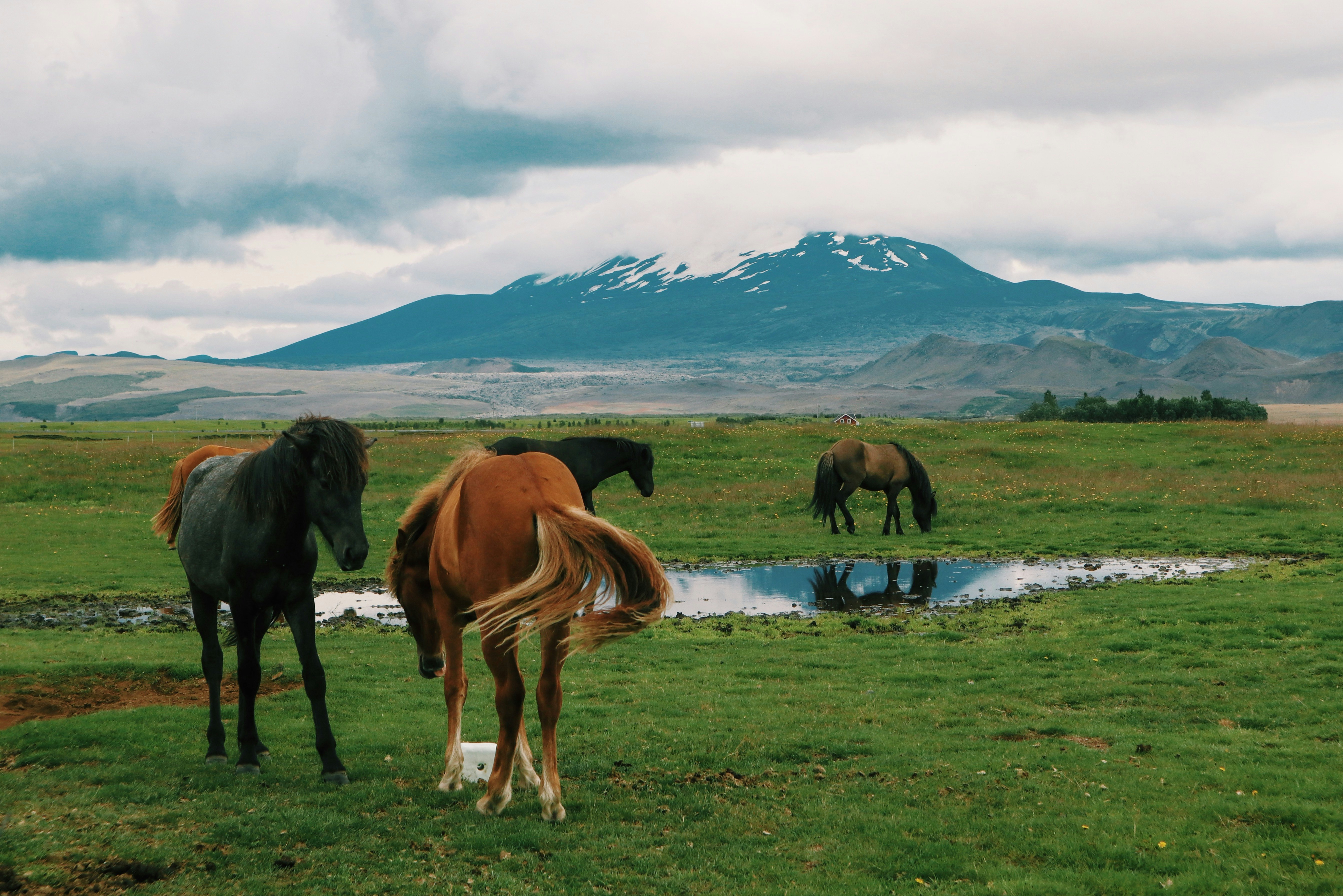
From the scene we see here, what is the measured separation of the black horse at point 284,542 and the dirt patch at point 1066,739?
19.7 ft

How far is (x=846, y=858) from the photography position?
19.9 feet

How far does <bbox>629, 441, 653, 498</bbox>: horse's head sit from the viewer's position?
21.2 metres

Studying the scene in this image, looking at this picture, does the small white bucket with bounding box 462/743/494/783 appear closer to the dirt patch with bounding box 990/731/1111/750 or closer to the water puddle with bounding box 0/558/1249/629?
the dirt patch with bounding box 990/731/1111/750

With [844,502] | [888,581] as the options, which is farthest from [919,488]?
[888,581]

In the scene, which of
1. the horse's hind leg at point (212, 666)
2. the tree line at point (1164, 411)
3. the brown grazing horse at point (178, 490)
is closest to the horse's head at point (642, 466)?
the brown grazing horse at point (178, 490)

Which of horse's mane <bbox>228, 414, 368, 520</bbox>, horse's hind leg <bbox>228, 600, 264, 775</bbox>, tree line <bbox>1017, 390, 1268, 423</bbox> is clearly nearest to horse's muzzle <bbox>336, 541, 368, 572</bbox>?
horse's mane <bbox>228, 414, 368, 520</bbox>

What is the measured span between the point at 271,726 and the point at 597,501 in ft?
74.9

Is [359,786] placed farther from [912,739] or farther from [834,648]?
[834,648]

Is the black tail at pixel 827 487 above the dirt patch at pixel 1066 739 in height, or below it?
above

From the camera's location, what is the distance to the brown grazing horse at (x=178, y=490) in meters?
10.7

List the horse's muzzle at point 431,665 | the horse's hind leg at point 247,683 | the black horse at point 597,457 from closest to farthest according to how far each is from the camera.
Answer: the horse's hind leg at point 247,683 < the horse's muzzle at point 431,665 < the black horse at point 597,457

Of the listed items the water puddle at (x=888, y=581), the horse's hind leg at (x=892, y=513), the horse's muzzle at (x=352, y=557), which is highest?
the horse's muzzle at (x=352, y=557)

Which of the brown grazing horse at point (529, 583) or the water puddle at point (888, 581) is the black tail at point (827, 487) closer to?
the water puddle at point (888, 581)

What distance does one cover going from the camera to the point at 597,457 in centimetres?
2066
